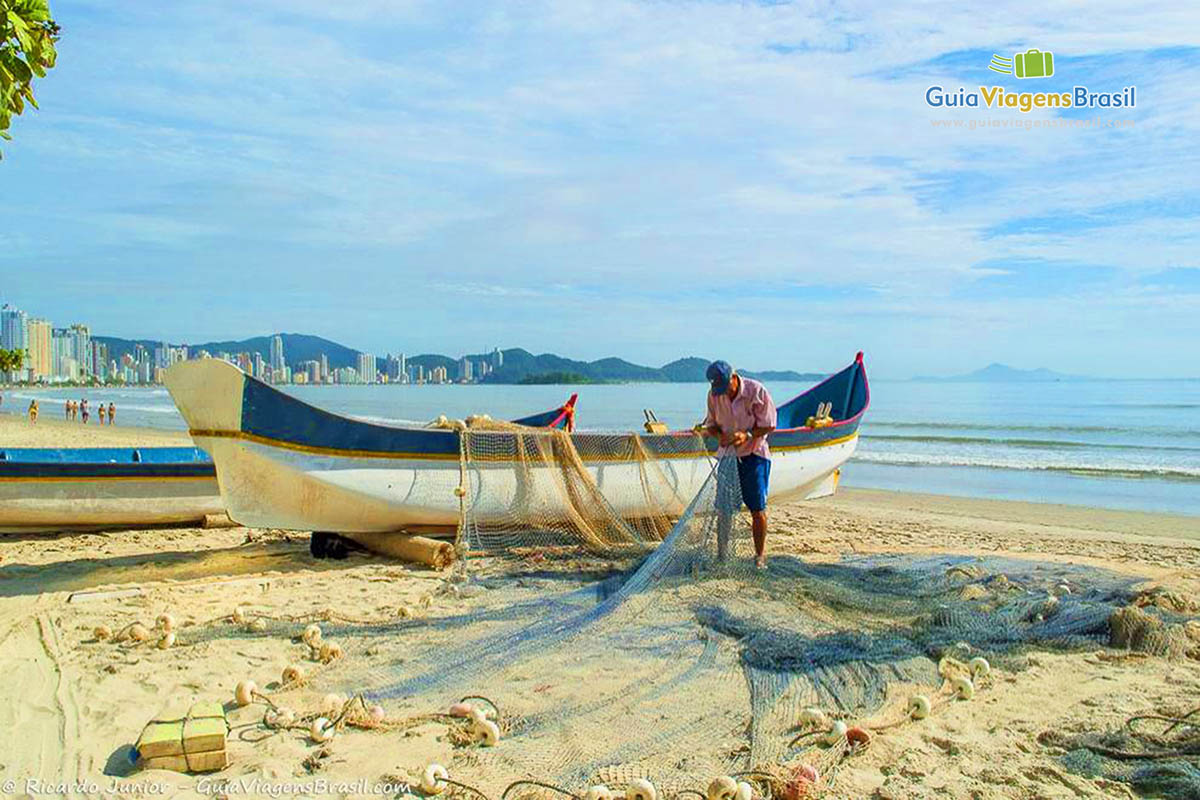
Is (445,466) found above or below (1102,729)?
above

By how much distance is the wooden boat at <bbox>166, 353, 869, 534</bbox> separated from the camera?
7289 millimetres

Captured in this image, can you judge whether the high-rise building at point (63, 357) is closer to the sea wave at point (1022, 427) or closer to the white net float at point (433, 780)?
the sea wave at point (1022, 427)

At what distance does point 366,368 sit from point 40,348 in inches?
1805

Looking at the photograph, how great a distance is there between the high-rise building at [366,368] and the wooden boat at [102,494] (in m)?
139

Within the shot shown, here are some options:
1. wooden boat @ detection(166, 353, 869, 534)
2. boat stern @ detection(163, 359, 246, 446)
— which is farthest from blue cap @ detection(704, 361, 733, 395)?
boat stern @ detection(163, 359, 246, 446)

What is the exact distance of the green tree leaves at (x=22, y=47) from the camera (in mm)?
3375

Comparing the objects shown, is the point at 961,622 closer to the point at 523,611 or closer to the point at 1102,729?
the point at 1102,729

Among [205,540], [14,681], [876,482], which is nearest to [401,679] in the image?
[14,681]

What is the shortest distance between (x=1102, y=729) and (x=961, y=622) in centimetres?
142

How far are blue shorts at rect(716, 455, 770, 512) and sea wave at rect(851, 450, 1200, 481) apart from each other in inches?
590

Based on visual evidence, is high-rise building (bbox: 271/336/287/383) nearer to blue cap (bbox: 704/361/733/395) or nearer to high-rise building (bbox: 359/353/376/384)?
high-rise building (bbox: 359/353/376/384)

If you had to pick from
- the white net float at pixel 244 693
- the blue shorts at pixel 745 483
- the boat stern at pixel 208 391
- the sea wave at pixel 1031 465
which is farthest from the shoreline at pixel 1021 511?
the white net float at pixel 244 693

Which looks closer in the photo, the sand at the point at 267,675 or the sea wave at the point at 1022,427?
the sand at the point at 267,675

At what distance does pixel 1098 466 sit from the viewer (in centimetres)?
2031
